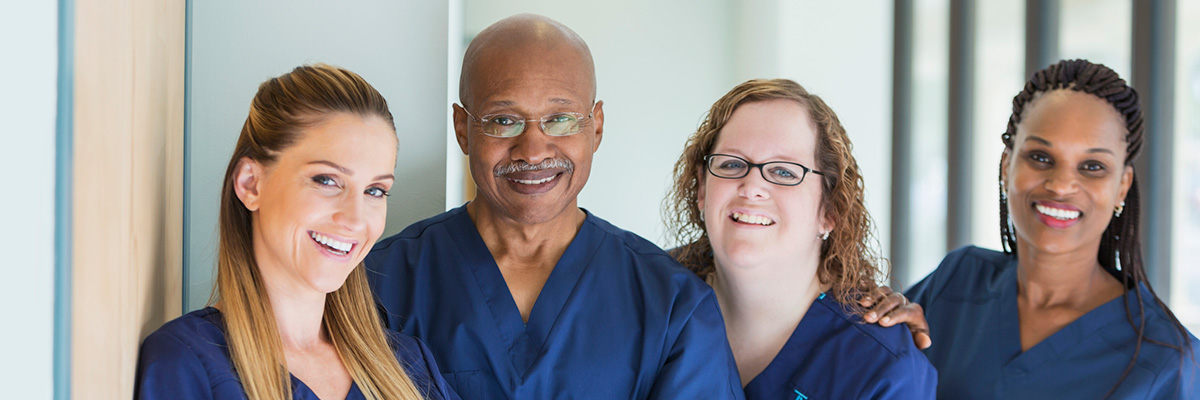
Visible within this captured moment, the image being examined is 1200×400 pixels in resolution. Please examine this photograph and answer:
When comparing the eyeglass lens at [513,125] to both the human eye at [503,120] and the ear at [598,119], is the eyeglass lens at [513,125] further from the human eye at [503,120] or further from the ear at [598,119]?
the ear at [598,119]

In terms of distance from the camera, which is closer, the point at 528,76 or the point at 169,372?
the point at 169,372

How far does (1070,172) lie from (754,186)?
0.77 metres

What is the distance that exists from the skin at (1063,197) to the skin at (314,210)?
146 centimetres

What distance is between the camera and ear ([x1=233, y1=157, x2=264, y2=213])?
4.03 feet

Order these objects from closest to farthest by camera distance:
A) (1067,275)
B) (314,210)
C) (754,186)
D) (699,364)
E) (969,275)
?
(314,210), (699,364), (754,186), (1067,275), (969,275)

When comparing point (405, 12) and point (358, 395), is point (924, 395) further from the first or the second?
point (405, 12)

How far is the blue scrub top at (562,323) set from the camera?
158cm

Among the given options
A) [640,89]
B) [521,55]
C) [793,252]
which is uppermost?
[640,89]

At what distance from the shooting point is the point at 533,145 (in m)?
1.62

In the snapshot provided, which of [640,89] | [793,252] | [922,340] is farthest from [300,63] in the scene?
[640,89]

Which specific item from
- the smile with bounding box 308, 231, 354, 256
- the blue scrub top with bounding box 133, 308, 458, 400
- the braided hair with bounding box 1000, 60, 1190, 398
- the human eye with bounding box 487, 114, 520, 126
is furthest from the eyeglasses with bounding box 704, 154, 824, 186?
the blue scrub top with bounding box 133, 308, 458, 400

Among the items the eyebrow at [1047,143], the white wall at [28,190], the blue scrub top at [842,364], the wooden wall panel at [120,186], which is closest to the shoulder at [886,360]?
the blue scrub top at [842,364]

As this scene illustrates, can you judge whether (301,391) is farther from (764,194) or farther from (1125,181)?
(1125,181)

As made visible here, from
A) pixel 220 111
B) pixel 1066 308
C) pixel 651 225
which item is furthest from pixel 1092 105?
pixel 651 225
